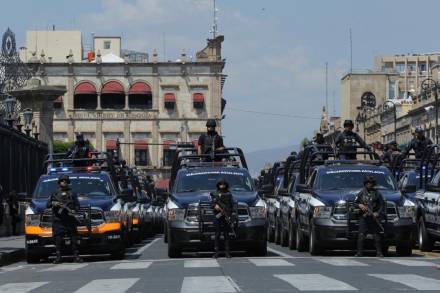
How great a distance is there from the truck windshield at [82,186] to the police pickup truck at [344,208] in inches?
171

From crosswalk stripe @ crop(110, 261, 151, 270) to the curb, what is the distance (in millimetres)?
3767

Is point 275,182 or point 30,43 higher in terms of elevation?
point 30,43

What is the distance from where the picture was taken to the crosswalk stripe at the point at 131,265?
21.7 m

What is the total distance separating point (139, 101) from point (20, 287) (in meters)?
128

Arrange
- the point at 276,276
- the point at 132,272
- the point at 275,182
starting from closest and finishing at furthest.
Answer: the point at 276,276 < the point at 132,272 < the point at 275,182

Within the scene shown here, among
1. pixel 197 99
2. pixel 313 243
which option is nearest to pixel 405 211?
pixel 313 243

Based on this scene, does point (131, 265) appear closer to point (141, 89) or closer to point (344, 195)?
point (344, 195)

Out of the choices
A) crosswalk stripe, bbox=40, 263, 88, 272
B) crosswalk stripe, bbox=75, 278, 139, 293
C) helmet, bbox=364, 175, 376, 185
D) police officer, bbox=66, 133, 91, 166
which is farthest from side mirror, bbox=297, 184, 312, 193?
crosswalk stripe, bbox=75, 278, 139, 293

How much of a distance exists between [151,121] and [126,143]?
15.3 ft

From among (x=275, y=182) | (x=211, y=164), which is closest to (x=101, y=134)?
(x=275, y=182)

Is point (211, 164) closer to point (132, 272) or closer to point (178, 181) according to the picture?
point (178, 181)

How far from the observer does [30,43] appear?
151625mm

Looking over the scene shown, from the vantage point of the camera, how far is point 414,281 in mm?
16797

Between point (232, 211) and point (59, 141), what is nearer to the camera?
point (232, 211)
